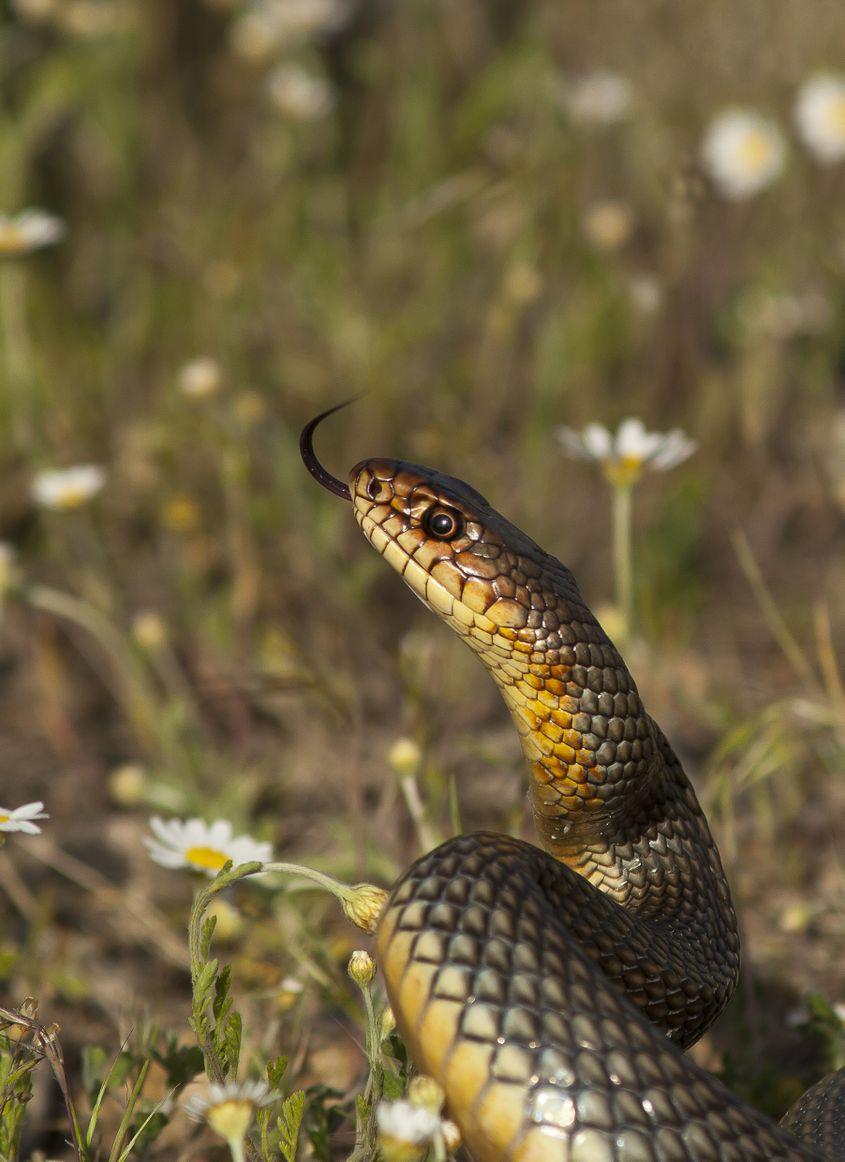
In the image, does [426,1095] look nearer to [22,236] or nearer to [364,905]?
[364,905]

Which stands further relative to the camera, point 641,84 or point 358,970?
point 641,84

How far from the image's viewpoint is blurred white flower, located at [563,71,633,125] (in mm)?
6199

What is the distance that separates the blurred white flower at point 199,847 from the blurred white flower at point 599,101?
4.37 meters

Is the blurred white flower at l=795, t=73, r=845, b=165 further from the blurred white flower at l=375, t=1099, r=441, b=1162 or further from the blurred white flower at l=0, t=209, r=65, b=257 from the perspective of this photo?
the blurred white flower at l=375, t=1099, r=441, b=1162

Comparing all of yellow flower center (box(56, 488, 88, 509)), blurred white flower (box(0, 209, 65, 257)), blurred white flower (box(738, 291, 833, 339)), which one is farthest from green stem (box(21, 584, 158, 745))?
blurred white flower (box(738, 291, 833, 339))

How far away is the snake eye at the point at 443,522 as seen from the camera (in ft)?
8.72

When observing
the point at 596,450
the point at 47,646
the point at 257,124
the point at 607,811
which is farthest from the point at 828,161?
the point at 607,811

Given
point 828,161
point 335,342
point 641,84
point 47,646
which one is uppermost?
point 641,84

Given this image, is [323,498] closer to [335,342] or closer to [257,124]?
[335,342]

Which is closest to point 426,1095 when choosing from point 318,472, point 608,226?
point 318,472

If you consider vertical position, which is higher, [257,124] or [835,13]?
[257,124]

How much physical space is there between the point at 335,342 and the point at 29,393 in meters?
1.53

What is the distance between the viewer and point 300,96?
617cm

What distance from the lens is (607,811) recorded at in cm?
265
